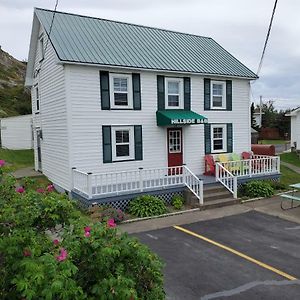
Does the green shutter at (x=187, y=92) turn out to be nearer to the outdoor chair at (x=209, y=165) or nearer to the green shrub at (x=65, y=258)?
the outdoor chair at (x=209, y=165)

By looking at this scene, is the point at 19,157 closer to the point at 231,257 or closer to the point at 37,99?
the point at 37,99

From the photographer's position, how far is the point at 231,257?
25.6ft

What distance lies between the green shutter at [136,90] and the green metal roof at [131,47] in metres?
0.53

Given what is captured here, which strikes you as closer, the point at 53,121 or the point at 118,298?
the point at 118,298

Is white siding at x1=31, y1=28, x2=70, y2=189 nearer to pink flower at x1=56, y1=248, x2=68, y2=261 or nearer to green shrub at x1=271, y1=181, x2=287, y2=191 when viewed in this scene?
green shrub at x1=271, y1=181, x2=287, y2=191

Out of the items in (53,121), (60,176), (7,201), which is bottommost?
(60,176)

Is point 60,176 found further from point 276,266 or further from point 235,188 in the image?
point 276,266

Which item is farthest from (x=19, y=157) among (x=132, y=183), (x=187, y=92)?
(x=187, y=92)

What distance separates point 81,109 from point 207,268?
828 centimetres

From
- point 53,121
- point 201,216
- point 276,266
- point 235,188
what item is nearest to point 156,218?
point 201,216

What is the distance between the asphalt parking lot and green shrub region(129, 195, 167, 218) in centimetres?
151

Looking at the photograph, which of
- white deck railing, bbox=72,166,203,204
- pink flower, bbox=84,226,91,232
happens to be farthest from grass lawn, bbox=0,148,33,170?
pink flower, bbox=84,226,91,232

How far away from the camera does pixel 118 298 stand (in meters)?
2.97

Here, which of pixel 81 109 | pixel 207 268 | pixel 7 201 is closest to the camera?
pixel 7 201
